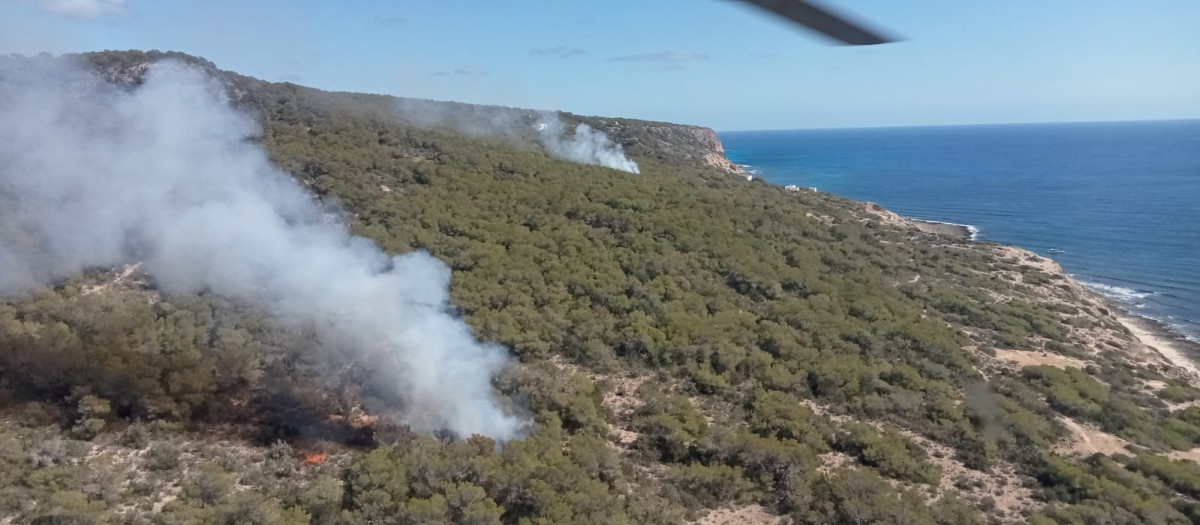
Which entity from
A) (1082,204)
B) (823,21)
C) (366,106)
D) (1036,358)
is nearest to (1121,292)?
(1036,358)

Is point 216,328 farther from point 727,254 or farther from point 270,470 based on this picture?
point 727,254

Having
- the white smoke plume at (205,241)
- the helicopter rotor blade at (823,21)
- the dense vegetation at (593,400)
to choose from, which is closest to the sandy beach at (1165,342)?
the dense vegetation at (593,400)

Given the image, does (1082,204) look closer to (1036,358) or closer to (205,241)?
(1036,358)

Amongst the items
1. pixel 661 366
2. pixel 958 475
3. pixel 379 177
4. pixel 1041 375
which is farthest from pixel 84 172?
pixel 1041 375

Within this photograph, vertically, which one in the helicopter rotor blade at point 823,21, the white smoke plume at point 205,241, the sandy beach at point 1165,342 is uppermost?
the helicopter rotor blade at point 823,21

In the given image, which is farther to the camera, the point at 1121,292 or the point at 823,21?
the point at 1121,292

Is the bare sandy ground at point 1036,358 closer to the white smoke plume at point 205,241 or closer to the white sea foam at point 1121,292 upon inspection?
the white smoke plume at point 205,241

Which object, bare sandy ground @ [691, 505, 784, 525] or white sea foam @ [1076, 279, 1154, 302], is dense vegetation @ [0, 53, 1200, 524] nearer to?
bare sandy ground @ [691, 505, 784, 525]
